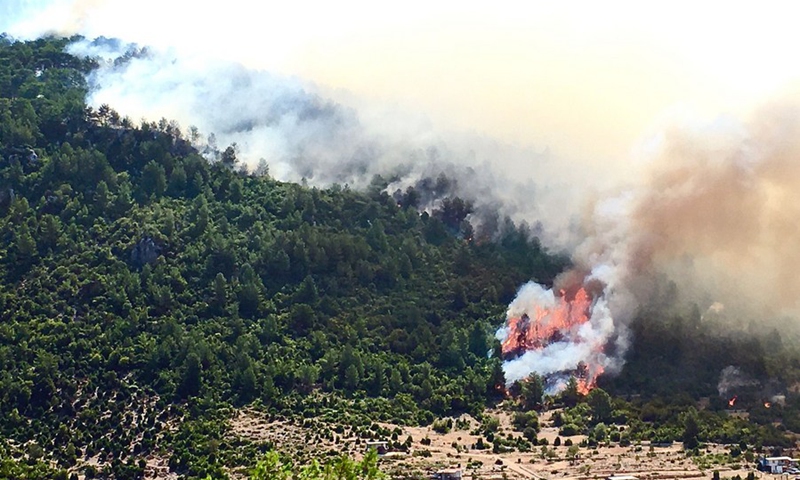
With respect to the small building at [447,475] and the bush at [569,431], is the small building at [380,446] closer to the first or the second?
the small building at [447,475]

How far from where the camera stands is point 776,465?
156 m

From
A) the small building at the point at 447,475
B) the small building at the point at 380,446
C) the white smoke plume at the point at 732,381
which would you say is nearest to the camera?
the small building at the point at 447,475

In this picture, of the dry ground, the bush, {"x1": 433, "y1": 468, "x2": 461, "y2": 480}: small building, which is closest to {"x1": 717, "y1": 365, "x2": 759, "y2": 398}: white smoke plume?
the dry ground

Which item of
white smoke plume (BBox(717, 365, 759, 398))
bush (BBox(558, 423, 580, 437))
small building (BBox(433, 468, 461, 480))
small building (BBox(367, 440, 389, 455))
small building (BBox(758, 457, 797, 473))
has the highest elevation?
white smoke plume (BBox(717, 365, 759, 398))

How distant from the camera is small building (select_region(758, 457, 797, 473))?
155 meters

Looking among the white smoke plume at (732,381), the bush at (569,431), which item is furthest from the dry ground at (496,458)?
the white smoke plume at (732,381)

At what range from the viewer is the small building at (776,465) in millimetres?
155250

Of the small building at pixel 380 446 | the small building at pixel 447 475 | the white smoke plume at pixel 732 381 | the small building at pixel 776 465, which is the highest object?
the white smoke plume at pixel 732 381

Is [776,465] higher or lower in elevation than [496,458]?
lower

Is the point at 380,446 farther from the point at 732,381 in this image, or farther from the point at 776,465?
the point at 732,381

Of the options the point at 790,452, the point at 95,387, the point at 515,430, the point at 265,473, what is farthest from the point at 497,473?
the point at 265,473

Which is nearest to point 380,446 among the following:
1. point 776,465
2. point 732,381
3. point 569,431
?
point 569,431

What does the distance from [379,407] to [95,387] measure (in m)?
35.7

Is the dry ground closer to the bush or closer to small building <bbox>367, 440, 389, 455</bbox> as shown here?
the bush
